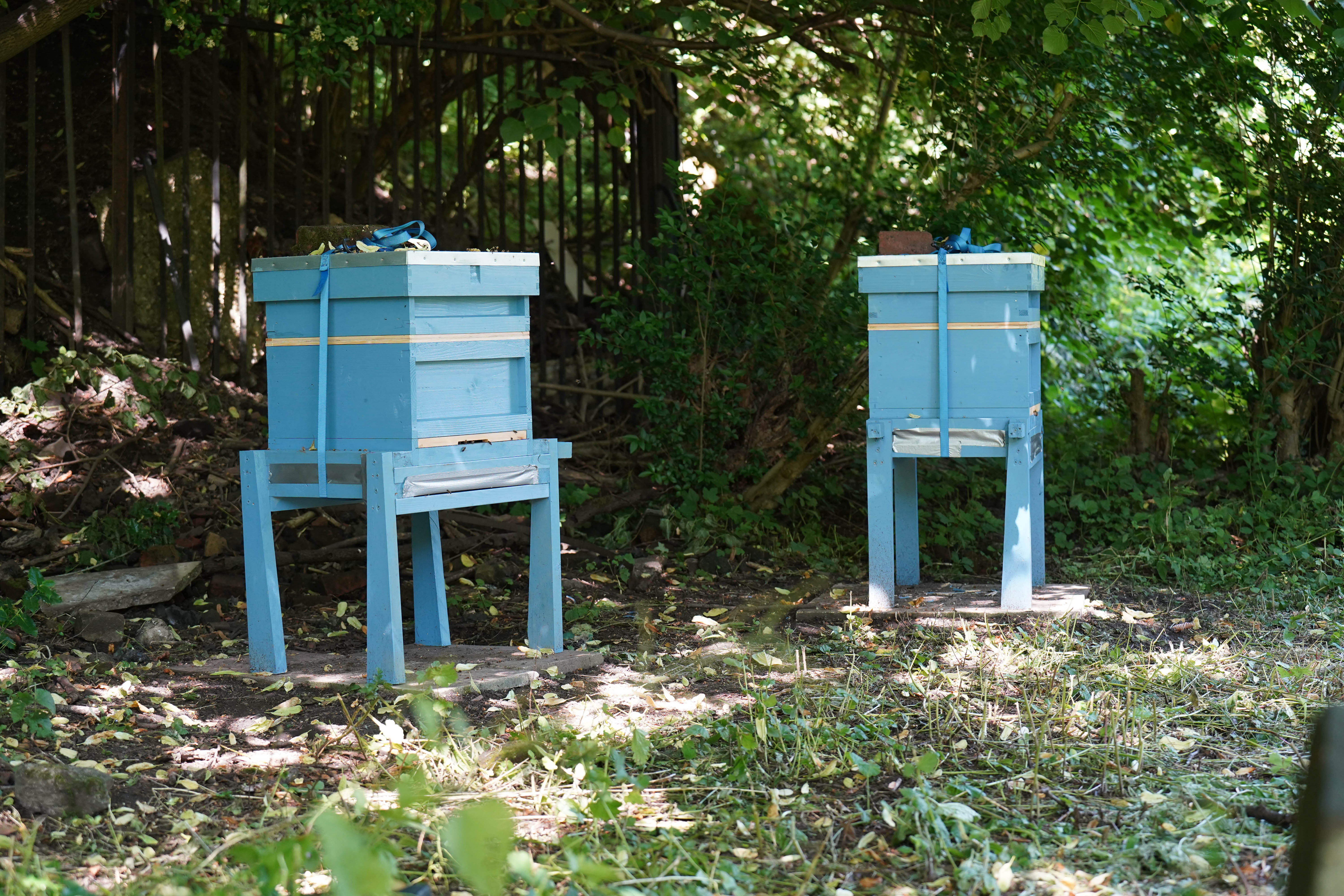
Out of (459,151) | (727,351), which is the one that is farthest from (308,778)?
(459,151)

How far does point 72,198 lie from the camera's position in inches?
257

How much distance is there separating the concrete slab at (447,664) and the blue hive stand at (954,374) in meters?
1.43

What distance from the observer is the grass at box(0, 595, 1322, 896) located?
2.69 m

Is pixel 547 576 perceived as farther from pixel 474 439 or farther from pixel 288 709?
pixel 288 709

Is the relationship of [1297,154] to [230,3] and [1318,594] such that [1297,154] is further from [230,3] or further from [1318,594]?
[230,3]

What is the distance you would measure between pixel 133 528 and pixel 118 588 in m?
0.64

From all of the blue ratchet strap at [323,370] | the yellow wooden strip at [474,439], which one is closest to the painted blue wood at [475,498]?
the yellow wooden strip at [474,439]

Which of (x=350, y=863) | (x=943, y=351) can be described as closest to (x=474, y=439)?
(x=943, y=351)

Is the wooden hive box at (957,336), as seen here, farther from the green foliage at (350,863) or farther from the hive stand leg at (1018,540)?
the green foliage at (350,863)

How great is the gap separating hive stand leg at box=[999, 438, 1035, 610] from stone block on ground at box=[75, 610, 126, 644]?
3396 mm

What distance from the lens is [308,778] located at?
337 cm

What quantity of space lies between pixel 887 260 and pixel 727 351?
6.70ft

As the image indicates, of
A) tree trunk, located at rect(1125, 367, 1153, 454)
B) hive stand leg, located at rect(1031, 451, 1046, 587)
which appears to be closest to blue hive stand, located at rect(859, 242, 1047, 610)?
hive stand leg, located at rect(1031, 451, 1046, 587)

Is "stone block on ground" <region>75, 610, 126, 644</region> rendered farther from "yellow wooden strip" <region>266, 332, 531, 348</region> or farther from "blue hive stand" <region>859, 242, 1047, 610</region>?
"blue hive stand" <region>859, 242, 1047, 610</region>
